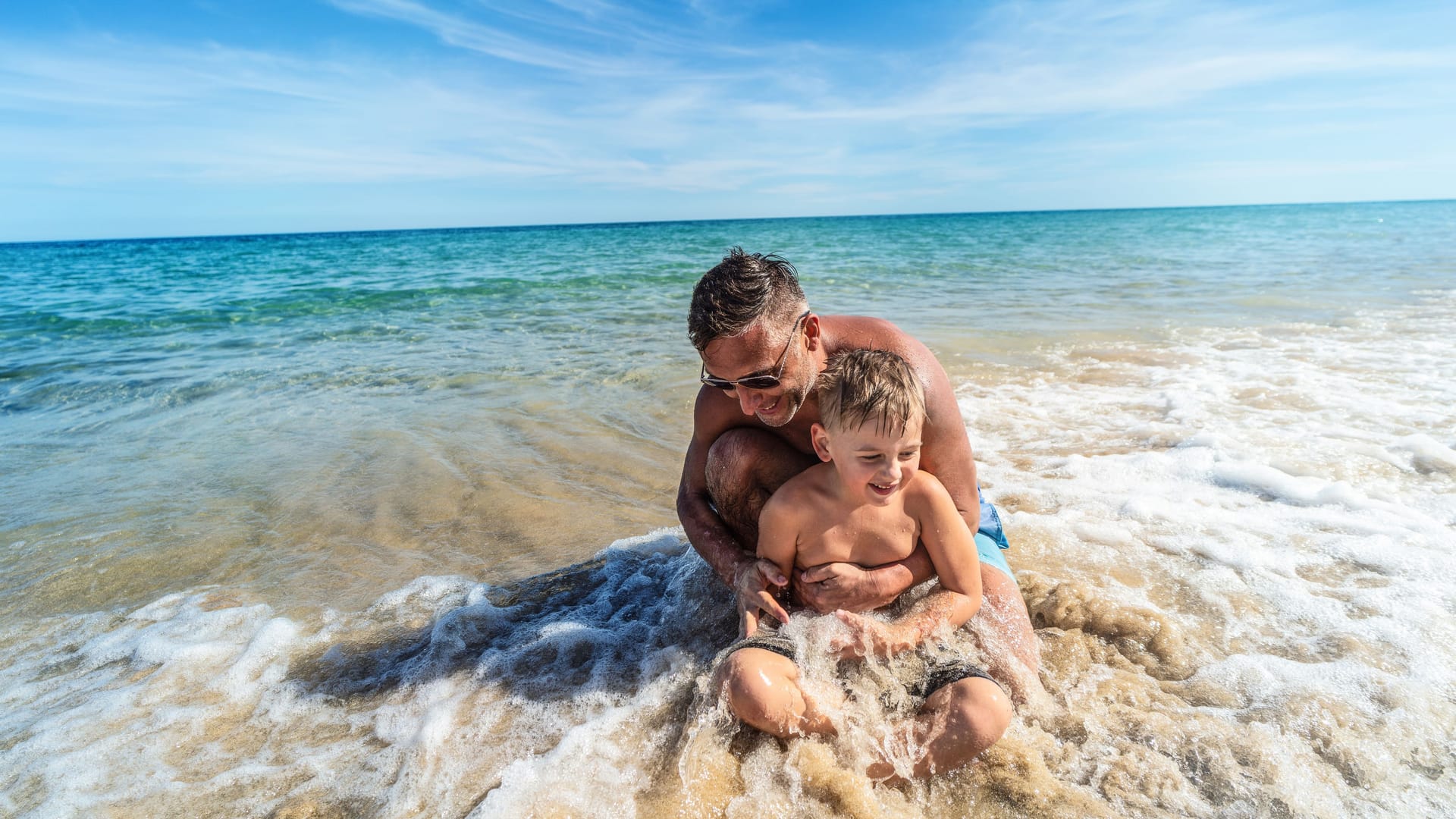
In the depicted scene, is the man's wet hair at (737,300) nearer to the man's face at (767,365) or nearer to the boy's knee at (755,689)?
the man's face at (767,365)

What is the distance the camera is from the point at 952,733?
2.13 metres

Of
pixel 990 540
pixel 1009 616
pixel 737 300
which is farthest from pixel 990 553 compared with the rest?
pixel 737 300

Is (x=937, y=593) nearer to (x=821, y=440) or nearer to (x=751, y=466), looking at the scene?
(x=821, y=440)

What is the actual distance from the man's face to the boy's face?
0.18 metres

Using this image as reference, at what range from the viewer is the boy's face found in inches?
91.0

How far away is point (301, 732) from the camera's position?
8.14 ft

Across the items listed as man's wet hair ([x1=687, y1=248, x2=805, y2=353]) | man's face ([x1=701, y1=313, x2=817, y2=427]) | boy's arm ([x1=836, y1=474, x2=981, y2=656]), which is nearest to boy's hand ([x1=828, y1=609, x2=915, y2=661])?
boy's arm ([x1=836, y1=474, x2=981, y2=656])

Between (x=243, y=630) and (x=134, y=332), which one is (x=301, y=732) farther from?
(x=134, y=332)

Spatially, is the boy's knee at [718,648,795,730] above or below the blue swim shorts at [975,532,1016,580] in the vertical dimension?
below

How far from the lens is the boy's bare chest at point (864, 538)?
98.5 inches

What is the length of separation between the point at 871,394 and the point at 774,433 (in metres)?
0.66

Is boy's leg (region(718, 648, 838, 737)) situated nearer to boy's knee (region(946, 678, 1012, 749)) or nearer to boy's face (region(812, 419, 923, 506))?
boy's knee (region(946, 678, 1012, 749))

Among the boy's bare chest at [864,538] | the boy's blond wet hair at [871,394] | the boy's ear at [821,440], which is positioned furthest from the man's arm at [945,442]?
the boy's ear at [821,440]

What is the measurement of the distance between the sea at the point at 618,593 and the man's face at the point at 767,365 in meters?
0.74
